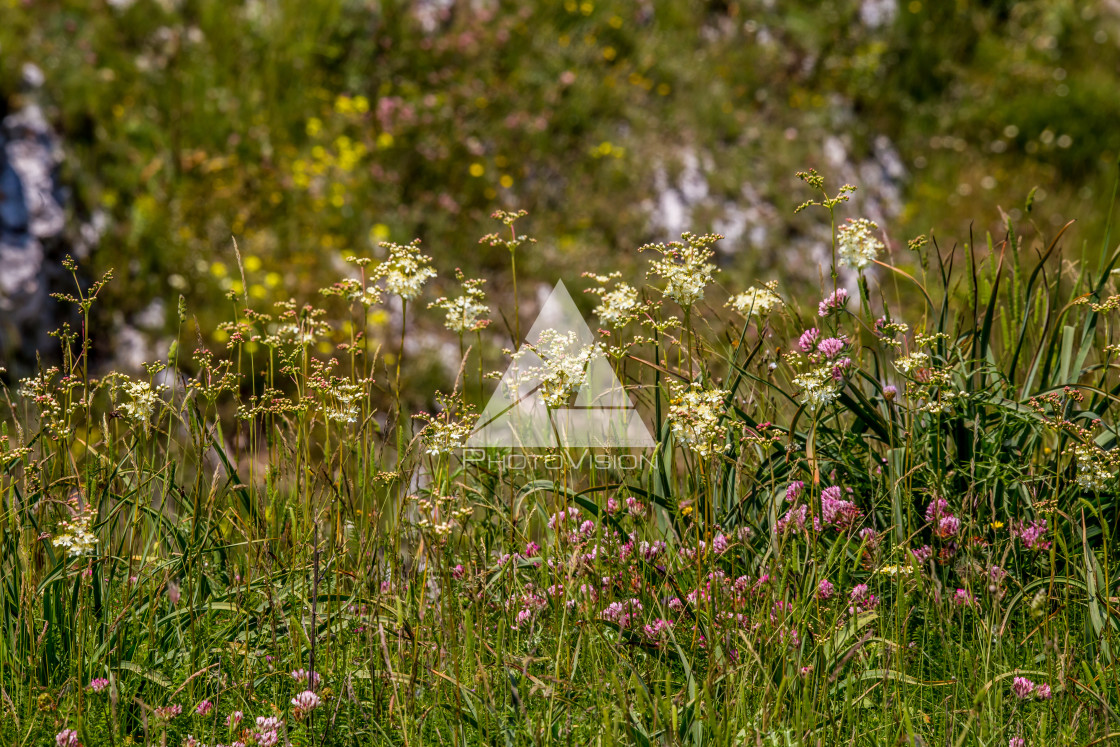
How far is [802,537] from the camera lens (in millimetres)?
2029

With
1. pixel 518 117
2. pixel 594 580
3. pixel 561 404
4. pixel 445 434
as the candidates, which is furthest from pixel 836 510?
pixel 518 117

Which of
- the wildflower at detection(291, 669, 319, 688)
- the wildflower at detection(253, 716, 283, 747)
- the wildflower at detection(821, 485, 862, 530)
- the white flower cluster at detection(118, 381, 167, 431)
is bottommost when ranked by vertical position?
the wildflower at detection(253, 716, 283, 747)

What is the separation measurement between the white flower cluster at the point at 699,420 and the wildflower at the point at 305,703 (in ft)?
2.80

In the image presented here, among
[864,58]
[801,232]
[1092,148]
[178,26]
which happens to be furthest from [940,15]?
[178,26]

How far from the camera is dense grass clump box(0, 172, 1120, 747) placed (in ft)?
5.56

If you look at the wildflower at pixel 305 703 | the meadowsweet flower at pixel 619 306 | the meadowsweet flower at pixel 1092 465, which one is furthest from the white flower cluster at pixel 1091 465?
the wildflower at pixel 305 703

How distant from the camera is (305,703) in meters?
1.66

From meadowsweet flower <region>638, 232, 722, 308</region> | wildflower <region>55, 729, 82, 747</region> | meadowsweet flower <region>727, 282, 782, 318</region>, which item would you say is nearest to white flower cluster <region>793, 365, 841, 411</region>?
meadowsweet flower <region>638, 232, 722, 308</region>

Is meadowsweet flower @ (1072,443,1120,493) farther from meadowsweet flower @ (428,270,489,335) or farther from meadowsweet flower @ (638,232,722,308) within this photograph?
meadowsweet flower @ (428,270,489,335)

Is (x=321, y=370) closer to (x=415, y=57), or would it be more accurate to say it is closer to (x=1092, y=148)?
(x=415, y=57)

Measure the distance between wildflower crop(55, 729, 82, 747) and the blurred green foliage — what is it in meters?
4.66

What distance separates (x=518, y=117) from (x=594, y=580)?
615 cm

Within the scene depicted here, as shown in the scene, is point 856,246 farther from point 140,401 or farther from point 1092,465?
point 140,401

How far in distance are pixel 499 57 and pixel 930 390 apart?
6.53 metres
